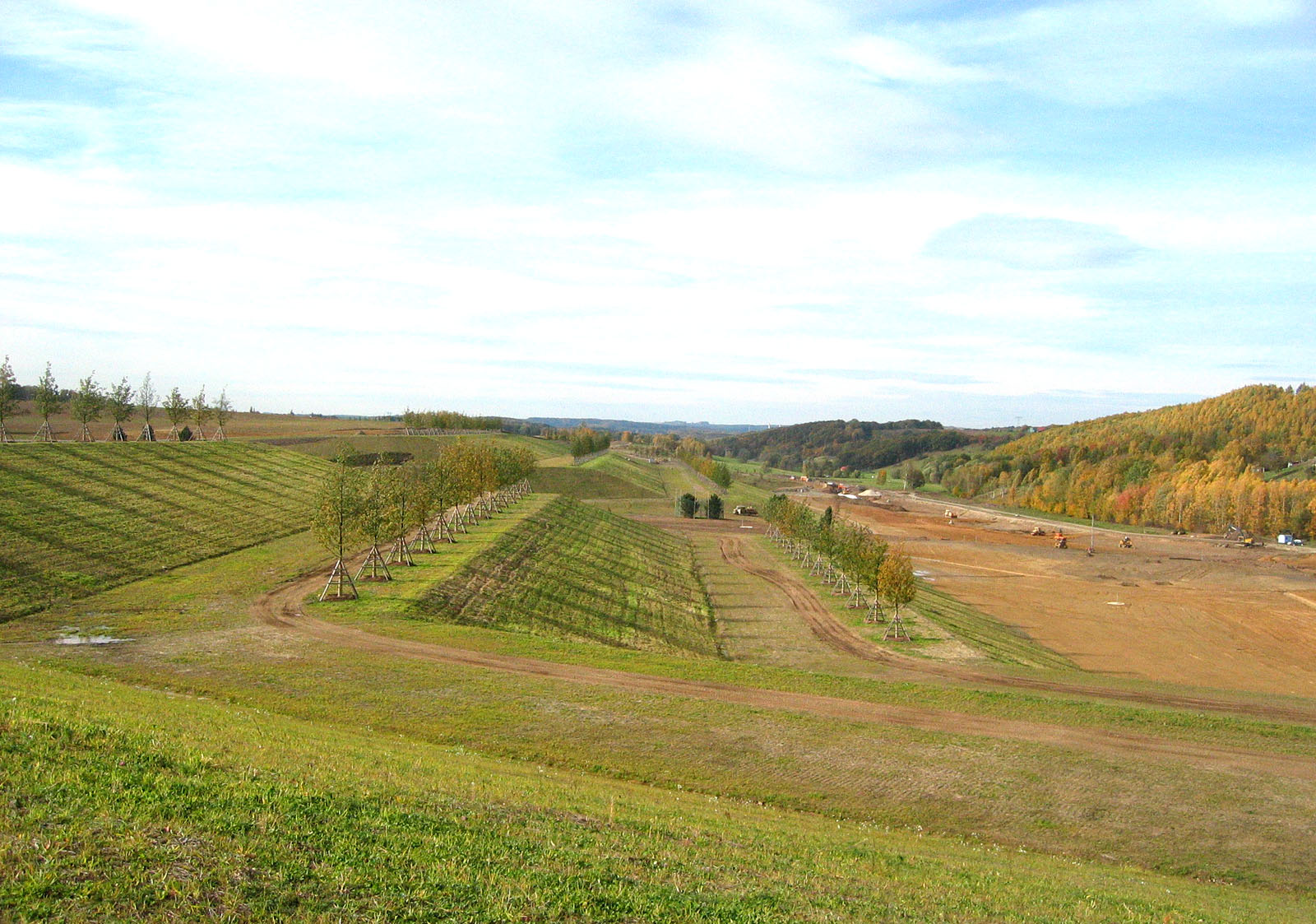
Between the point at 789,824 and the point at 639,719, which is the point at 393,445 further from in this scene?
the point at 789,824

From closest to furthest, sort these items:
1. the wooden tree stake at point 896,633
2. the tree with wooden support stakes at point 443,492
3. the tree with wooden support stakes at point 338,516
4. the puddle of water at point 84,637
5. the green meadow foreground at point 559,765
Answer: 1. the green meadow foreground at point 559,765
2. the puddle of water at point 84,637
3. the tree with wooden support stakes at point 338,516
4. the wooden tree stake at point 896,633
5. the tree with wooden support stakes at point 443,492

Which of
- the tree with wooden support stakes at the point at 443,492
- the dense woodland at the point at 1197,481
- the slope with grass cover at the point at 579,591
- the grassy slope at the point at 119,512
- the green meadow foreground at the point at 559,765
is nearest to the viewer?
the green meadow foreground at the point at 559,765

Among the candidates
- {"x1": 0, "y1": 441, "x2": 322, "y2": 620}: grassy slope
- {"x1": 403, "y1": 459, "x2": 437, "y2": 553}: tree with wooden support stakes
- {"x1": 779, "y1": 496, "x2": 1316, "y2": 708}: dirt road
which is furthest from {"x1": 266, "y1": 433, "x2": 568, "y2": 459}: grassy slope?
{"x1": 779, "y1": 496, "x2": 1316, "y2": 708}: dirt road

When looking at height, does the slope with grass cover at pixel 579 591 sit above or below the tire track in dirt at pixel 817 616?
above

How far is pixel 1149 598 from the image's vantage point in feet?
251

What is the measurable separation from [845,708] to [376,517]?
2878cm

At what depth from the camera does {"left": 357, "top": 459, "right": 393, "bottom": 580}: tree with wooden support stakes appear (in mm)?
44625

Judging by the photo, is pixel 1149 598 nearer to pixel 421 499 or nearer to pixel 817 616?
pixel 817 616

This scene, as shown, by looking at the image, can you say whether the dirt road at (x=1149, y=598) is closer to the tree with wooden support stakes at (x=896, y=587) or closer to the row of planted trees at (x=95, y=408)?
the tree with wooden support stakes at (x=896, y=587)

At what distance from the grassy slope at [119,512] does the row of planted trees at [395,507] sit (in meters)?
8.71

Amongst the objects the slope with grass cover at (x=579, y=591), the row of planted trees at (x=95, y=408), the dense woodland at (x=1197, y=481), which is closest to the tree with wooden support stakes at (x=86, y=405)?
the row of planted trees at (x=95, y=408)

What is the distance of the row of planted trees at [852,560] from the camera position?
50094mm

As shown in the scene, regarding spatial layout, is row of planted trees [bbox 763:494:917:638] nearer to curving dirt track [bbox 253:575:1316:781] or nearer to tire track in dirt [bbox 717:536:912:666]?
tire track in dirt [bbox 717:536:912:666]

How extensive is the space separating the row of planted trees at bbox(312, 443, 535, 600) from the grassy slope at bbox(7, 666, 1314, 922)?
24.3 metres
